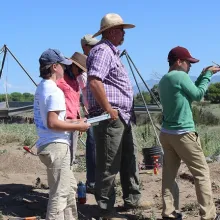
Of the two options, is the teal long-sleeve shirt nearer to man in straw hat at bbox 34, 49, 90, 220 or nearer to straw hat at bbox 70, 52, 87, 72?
man in straw hat at bbox 34, 49, 90, 220

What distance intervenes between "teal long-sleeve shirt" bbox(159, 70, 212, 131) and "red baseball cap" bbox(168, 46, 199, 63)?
15 centimetres

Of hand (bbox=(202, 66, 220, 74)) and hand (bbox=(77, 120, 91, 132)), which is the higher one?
hand (bbox=(202, 66, 220, 74))

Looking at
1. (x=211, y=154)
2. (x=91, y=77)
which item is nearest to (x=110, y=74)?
(x=91, y=77)

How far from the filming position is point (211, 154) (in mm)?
9648

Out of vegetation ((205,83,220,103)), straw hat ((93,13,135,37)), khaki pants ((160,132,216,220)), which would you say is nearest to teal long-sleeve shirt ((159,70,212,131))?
khaki pants ((160,132,216,220))

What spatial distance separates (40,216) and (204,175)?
5.81 ft

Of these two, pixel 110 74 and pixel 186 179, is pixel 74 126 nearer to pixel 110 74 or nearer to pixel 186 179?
pixel 110 74

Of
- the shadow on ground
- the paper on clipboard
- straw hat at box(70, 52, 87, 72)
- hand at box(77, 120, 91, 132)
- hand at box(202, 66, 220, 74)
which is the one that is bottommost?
the shadow on ground

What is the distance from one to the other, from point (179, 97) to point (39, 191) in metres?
2.65

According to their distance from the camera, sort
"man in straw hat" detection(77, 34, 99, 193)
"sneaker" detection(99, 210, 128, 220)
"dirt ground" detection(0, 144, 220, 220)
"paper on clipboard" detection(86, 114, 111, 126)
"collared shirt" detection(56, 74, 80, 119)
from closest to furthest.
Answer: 1. "paper on clipboard" detection(86, 114, 111, 126)
2. "sneaker" detection(99, 210, 128, 220)
3. "collared shirt" detection(56, 74, 80, 119)
4. "dirt ground" detection(0, 144, 220, 220)
5. "man in straw hat" detection(77, 34, 99, 193)

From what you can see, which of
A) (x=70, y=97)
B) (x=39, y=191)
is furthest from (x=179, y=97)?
(x=39, y=191)

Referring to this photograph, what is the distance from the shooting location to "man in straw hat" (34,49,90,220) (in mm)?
4320

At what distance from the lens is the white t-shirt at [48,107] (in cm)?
429

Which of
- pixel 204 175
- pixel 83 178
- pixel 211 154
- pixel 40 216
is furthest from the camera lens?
pixel 211 154
